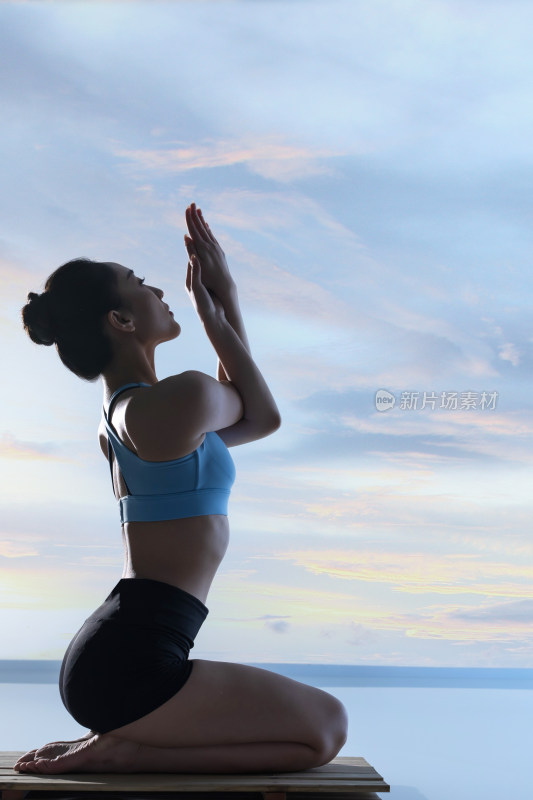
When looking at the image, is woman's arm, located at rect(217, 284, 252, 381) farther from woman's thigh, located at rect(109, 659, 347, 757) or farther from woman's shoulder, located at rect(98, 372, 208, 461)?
woman's thigh, located at rect(109, 659, 347, 757)

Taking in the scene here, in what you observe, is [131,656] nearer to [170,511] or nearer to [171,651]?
[171,651]

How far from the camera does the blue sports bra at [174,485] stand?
1666 mm

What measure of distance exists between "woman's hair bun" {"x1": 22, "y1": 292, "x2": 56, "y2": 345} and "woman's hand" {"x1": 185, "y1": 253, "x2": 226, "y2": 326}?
330 millimetres

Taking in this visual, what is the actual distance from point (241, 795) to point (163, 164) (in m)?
4.91

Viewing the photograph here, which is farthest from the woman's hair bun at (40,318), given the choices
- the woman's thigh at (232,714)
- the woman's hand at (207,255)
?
the woman's thigh at (232,714)

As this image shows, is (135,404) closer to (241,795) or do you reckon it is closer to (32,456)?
(241,795)

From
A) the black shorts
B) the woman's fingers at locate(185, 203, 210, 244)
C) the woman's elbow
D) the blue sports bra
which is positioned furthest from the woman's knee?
the woman's fingers at locate(185, 203, 210, 244)

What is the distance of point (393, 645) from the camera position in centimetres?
528

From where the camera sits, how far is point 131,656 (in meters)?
1.59

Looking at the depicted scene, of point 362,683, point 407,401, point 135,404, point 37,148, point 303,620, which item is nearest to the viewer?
point 135,404

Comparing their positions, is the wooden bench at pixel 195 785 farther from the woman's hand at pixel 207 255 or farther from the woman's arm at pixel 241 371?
the woman's hand at pixel 207 255

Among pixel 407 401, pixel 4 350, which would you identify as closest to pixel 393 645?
pixel 407 401

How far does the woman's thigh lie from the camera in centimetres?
160

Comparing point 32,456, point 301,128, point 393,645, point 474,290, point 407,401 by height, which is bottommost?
point 393,645
